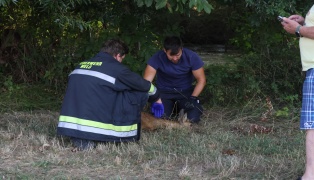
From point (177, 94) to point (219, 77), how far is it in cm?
122

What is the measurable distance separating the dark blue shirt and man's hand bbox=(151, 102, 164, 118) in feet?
1.91

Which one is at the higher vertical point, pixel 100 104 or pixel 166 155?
pixel 100 104

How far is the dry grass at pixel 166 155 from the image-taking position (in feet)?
15.6

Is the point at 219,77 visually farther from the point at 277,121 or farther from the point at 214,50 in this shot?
the point at 214,50

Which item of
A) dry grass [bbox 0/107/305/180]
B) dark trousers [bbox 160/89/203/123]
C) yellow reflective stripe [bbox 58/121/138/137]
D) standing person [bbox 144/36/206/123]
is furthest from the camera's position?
dark trousers [bbox 160/89/203/123]

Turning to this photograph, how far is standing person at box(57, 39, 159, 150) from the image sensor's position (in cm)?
548

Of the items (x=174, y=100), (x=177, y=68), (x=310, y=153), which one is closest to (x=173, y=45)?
(x=177, y=68)

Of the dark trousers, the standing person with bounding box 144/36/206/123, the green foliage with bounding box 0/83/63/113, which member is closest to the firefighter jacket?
the standing person with bounding box 144/36/206/123

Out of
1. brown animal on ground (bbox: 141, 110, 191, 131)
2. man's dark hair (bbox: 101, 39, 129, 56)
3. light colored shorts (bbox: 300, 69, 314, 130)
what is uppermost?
man's dark hair (bbox: 101, 39, 129, 56)

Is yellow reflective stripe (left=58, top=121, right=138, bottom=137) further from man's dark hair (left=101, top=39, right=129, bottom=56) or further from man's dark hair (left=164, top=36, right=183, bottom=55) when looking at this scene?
man's dark hair (left=164, top=36, right=183, bottom=55)

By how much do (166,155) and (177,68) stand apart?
72.7 inches

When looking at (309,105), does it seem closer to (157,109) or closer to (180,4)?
(180,4)

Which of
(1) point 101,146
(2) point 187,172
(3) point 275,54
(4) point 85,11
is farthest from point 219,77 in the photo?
(2) point 187,172

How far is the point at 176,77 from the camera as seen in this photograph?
7.01 m
